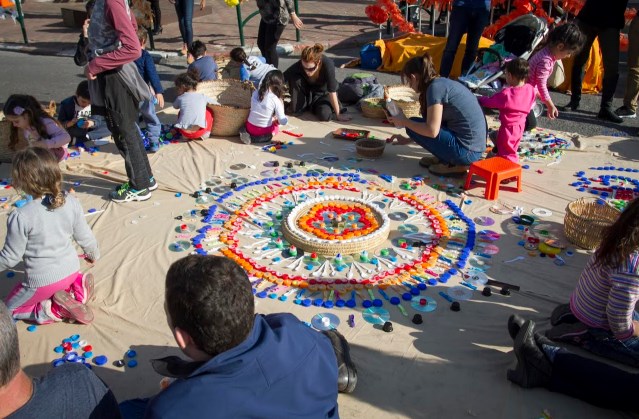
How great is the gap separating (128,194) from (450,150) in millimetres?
2751

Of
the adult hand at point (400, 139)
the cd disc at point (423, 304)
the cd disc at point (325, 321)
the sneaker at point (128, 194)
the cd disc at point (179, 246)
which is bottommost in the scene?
the cd disc at point (325, 321)

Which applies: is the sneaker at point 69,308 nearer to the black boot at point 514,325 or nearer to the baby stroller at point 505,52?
the black boot at point 514,325

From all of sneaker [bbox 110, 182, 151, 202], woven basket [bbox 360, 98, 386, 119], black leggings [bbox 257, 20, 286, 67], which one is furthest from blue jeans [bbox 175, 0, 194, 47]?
sneaker [bbox 110, 182, 151, 202]

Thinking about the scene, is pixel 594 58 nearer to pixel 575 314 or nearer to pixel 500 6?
pixel 500 6

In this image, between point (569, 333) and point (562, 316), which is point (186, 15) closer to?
point (562, 316)

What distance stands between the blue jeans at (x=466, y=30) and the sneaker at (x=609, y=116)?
173 centimetres

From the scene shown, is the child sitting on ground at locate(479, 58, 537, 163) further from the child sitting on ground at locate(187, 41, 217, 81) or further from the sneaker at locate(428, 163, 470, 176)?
the child sitting on ground at locate(187, 41, 217, 81)

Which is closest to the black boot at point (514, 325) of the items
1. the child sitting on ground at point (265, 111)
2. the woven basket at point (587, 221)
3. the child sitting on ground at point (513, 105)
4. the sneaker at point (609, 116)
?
the woven basket at point (587, 221)

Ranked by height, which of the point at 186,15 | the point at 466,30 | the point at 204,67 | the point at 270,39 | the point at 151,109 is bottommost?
the point at 151,109

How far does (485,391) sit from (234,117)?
410 centimetres

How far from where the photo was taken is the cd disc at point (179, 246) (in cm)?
397

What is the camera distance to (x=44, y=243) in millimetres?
3041

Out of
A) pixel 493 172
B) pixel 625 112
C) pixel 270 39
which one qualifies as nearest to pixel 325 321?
pixel 493 172

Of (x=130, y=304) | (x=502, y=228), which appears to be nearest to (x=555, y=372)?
(x=502, y=228)
